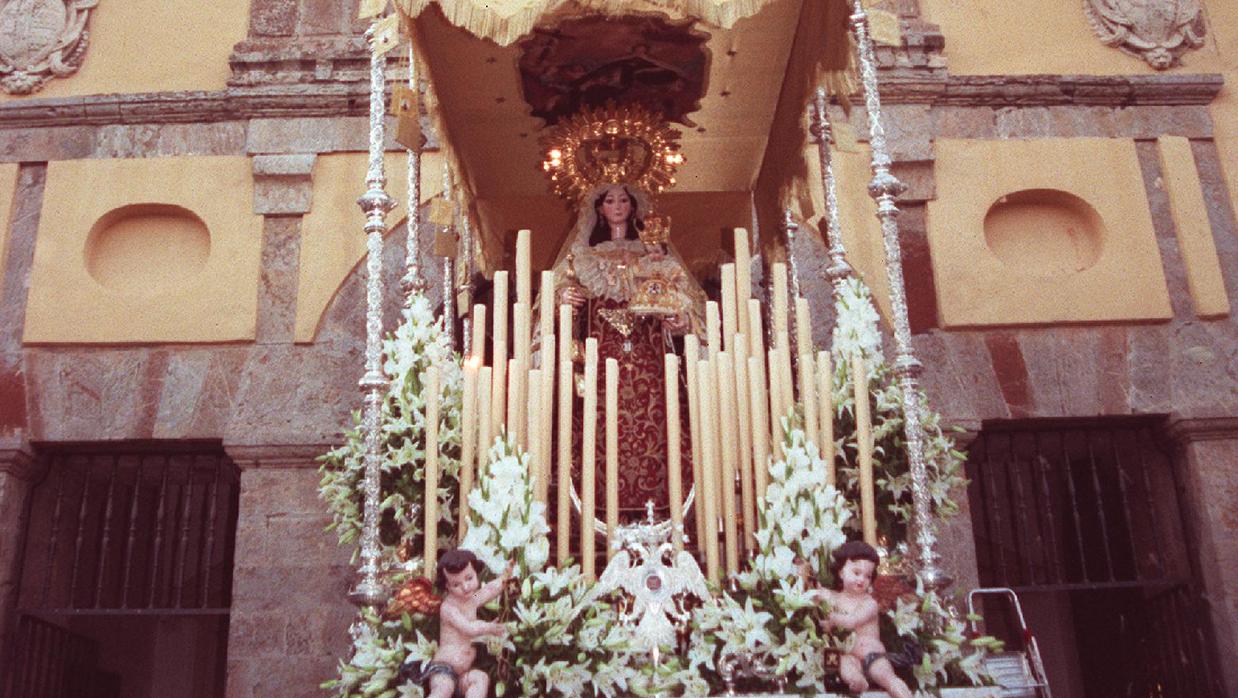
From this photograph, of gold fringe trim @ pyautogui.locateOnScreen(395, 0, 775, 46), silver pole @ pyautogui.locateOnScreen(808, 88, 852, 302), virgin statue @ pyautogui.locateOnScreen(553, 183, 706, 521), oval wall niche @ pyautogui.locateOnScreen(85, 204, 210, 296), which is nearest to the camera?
gold fringe trim @ pyautogui.locateOnScreen(395, 0, 775, 46)

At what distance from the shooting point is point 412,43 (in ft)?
18.8

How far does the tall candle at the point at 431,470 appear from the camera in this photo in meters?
4.49

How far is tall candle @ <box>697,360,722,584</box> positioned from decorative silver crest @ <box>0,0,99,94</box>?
568 cm

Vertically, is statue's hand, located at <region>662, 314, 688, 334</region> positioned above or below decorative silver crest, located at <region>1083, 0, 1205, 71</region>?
below

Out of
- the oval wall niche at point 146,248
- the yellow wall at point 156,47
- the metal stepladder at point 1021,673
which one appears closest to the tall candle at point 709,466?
the metal stepladder at point 1021,673

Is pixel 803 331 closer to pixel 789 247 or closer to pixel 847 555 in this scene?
pixel 847 555

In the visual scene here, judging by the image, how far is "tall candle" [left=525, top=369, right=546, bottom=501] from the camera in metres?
4.58

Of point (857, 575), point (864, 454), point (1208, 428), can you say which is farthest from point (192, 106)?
point (1208, 428)

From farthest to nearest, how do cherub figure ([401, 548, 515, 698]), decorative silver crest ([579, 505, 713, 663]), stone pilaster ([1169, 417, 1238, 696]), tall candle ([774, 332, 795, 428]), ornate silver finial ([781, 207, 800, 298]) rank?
stone pilaster ([1169, 417, 1238, 696]), ornate silver finial ([781, 207, 800, 298]), tall candle ([774, 332, 795, 428]), decorative silver crest ([579, 505, 713, 663]), cherub figure ([401, 548, 515, 698])

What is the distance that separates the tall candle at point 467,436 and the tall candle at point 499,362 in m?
0.07

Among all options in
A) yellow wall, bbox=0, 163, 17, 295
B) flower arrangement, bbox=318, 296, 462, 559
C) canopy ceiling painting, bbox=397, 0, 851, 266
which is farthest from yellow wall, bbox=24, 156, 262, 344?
flower arrangement, bbox=318, 296, 462, 559

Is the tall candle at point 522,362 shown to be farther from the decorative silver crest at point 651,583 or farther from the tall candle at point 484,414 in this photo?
the decorative silver crest at point 651,583

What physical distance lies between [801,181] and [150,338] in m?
4.08

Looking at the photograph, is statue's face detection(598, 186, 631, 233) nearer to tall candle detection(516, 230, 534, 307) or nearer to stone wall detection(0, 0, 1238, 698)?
tall candle detection(516, 230, 534, 307)
